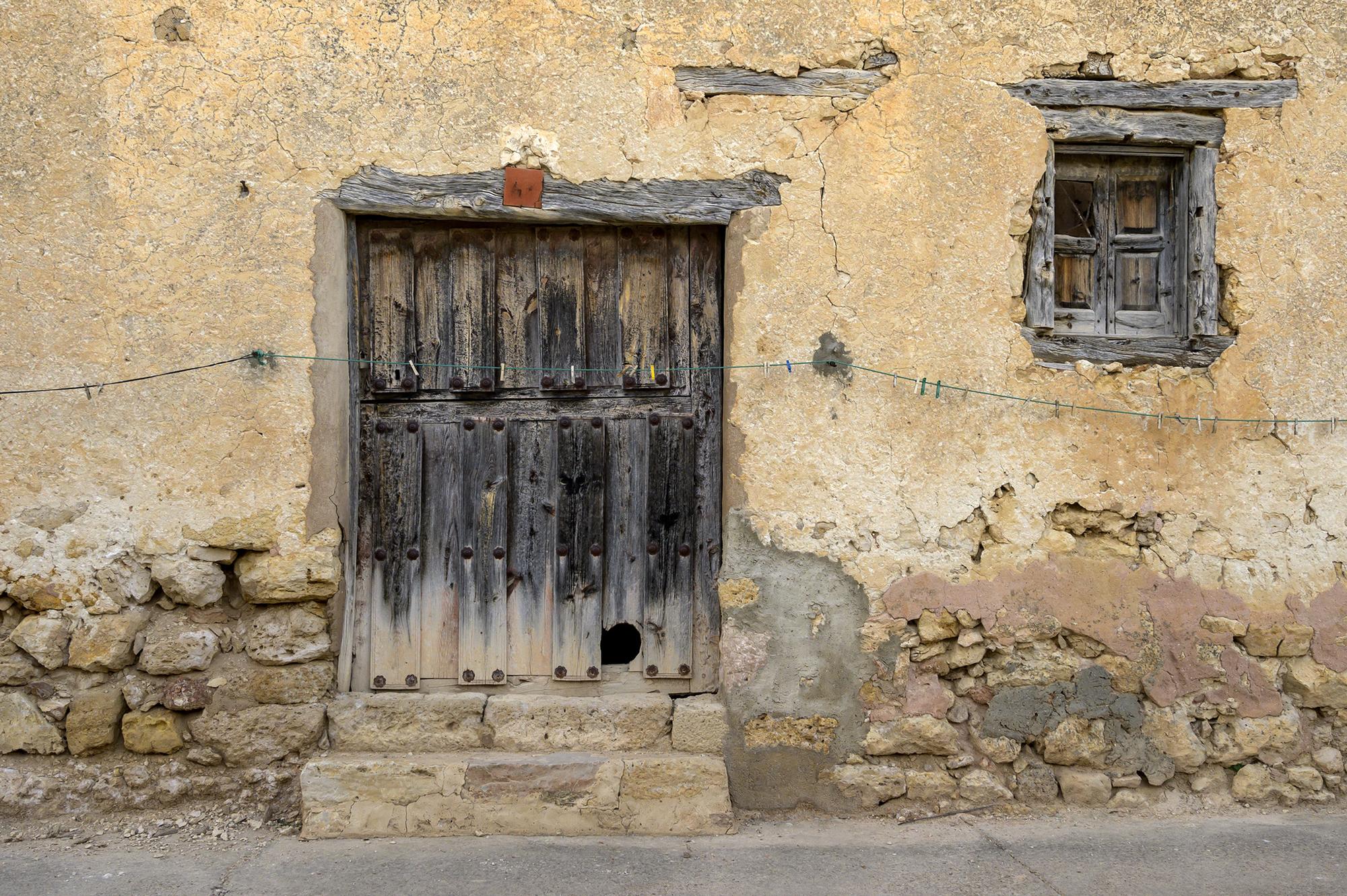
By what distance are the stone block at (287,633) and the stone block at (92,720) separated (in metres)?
0.48

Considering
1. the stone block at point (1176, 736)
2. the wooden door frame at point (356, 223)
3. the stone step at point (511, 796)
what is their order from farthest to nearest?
the stone block at point (1176, 736)
the wooden door frame at point (356, 223)
the stone step at point (511, 796)

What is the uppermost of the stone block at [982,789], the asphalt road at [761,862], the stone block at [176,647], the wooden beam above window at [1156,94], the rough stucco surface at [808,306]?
the wooden beam above window at [1156,94]

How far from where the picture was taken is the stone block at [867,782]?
11.5 feet

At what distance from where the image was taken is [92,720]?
132 inches

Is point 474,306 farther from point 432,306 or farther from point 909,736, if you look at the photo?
point 909,736

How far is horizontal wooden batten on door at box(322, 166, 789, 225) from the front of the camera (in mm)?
3443

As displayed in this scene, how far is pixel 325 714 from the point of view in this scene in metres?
3.49

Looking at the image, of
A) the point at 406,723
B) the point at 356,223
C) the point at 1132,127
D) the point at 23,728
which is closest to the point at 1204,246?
the point at 1132,127

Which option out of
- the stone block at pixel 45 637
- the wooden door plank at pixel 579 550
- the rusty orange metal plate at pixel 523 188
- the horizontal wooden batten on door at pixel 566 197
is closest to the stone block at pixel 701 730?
the wooden door plank at pixel 579 550

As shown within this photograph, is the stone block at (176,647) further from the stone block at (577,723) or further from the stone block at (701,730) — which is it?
the stone block at (701,730)

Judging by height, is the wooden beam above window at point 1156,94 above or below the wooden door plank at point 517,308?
above

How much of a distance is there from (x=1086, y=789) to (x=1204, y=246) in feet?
6.63

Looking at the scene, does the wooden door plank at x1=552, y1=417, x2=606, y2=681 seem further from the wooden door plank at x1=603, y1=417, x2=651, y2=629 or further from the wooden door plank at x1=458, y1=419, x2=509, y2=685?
the wooden door plank at x1=458, y1=419, x2=509, y2=685

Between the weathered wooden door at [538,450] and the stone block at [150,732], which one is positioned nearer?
the stone block at [150,732]
